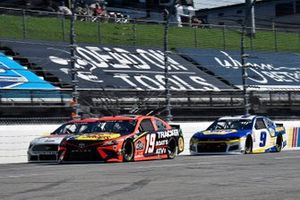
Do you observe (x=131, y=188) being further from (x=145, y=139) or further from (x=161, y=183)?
(x=145, y=139)

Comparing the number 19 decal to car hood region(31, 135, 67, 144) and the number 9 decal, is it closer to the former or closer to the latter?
car hood region(31, 135, 67, 144)

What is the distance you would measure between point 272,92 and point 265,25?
811 inches

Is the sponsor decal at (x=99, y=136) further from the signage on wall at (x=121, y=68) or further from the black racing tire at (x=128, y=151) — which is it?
the signage on wall at (x=121, y=68)

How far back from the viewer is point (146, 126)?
19.9 metres

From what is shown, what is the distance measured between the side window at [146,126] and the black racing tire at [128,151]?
2.77 feet

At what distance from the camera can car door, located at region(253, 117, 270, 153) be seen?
2345 cm

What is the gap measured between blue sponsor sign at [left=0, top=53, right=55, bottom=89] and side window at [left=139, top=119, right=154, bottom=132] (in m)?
6.72

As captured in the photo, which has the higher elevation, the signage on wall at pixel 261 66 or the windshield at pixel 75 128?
the signage on wall at pixel 261 66

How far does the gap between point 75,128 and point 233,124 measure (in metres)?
5.45

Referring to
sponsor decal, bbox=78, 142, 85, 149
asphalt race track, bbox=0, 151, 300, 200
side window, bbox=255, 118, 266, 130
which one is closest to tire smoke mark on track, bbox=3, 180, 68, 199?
asphalt race track, bbox=0, 151, 300, 200

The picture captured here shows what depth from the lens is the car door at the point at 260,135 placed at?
23.5 metres

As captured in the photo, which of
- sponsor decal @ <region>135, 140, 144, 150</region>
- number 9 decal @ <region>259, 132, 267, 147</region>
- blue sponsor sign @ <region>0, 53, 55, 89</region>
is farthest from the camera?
blue sponsor sign @ <region>0, 53, 55, 89</region>

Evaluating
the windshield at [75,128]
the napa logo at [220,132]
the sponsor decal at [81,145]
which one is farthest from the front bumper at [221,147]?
the sponsor decal at [81,145]

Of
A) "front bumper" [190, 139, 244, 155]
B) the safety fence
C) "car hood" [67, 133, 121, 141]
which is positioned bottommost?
"front bumper" [190, 139, 244, 155]
